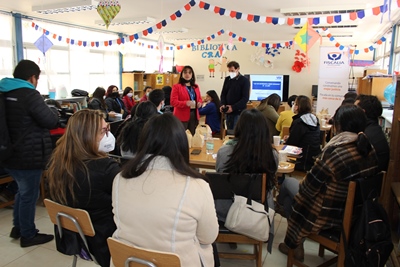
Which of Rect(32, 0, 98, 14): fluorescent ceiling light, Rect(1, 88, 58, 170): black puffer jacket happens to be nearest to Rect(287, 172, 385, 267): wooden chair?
Rect(1, 88, 58, 170): black puffer jacket

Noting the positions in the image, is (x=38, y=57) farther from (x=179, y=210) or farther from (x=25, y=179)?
(x=179, y=210)

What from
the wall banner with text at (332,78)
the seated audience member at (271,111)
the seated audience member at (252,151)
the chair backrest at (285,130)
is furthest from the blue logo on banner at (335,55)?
the seated audience member at (252,151)

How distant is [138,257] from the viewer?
1.33 m

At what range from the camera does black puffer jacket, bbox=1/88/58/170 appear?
261cm

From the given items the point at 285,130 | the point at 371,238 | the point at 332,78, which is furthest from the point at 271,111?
the point at 371,238

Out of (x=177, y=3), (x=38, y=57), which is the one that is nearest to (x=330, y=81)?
(x=177, y=3)

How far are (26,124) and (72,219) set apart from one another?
4.14 feet

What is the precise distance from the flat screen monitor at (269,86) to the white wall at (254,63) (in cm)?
35

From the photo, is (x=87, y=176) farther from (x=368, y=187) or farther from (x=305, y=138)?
(x=305, y=138)

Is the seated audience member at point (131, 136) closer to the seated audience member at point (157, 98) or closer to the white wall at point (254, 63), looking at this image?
the seated audience member at point (157, 98)

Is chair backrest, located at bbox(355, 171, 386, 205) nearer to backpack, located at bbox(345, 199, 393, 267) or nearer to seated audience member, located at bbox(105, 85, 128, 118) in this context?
backpack, located at bbox(345, 199, 393, 267)

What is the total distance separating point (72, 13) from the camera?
694 cm

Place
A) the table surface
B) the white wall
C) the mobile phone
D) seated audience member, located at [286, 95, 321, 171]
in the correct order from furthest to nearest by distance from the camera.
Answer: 1. the white wall
2. seated audience member, located at [286, 95, 321, 171]
3. the mobile phone
4. the table surface

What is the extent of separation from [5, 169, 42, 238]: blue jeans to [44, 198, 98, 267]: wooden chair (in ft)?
3.30
